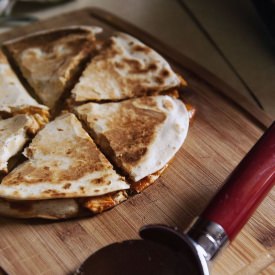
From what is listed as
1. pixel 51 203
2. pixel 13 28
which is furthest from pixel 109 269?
pixel 13 28

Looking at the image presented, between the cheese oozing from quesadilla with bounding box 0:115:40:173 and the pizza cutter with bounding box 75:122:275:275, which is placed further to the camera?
the cheese oozing from quesadilla with bounding box 0:115:40:173

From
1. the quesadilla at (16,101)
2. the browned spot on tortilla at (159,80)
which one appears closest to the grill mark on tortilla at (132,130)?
the browned spot on tortilla at (159,80)

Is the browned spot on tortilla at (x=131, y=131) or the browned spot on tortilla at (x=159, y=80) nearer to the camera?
the browned spot on tortilla at (x=131, y=131)

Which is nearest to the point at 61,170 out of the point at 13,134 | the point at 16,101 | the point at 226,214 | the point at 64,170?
the point at 64,170

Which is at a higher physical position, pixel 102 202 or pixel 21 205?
pixel 102 202

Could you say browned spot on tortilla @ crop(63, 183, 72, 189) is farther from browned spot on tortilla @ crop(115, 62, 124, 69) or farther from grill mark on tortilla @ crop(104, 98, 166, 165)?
browned spot on tortilla @ crop(115, 62, 124, 69)

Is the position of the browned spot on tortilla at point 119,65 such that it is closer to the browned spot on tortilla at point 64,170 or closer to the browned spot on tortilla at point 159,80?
the browned spot on tortilla at point 159,80

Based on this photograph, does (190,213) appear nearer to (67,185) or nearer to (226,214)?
(226,214)

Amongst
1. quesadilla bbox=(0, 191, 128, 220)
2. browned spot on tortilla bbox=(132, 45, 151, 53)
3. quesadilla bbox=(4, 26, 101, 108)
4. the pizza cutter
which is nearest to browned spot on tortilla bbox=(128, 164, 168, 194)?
quesadilla bbox=(0, 191, 128, 220)
